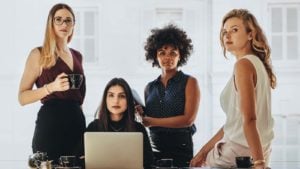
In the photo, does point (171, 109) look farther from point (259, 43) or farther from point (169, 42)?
point (259, 43)

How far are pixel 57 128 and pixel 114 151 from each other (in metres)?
1.12

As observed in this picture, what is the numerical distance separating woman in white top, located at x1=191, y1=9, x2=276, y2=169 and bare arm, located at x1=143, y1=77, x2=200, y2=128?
0.98ft

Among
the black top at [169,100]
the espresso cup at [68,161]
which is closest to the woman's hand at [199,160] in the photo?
the black top at [169,100]

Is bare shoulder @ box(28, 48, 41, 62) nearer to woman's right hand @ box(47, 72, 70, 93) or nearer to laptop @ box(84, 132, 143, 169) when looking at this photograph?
woman's right hand @ box(47, 72, 70, 93)

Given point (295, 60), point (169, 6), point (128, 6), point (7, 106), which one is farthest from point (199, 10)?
point (7, 106)

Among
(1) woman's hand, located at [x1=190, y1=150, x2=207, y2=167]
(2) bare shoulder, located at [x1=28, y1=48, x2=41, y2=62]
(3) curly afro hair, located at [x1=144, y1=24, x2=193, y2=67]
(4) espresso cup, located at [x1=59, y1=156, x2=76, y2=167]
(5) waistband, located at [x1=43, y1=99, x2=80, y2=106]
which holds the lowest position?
(1) woman's hand, located at [x1=190, y1=150, x2=207, y2=167]

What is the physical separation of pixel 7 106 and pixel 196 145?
194 cm

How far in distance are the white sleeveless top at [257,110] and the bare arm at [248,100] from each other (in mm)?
55

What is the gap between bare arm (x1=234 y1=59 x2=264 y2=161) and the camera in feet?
13.3

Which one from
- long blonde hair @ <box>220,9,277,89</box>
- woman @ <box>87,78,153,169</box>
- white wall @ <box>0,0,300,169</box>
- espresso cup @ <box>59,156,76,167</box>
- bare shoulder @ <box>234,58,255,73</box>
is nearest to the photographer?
espresso cup @ <box>59,156,76,167</box>

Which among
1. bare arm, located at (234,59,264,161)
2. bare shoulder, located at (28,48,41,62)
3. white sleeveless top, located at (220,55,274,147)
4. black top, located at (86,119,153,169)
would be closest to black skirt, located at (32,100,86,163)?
black top, located at (86,119,153,169)

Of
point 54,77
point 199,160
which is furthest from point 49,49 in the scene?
point 199,160

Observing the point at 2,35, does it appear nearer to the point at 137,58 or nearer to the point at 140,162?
the point at 137,58

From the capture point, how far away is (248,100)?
4125 mm
